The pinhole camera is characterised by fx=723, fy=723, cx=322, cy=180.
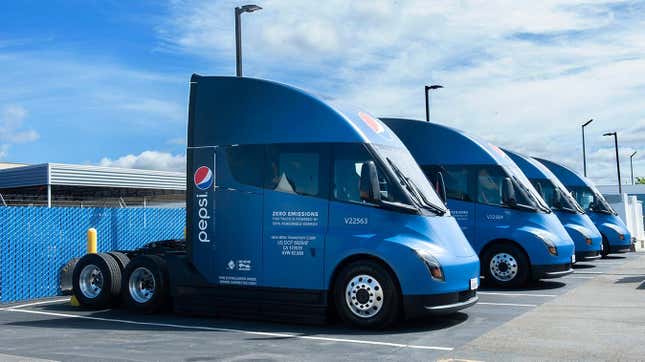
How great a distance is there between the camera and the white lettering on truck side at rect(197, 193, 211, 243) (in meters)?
10.2

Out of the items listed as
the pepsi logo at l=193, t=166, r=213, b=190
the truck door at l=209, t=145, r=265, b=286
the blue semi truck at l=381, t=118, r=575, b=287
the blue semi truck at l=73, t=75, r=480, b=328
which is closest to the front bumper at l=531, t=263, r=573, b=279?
the blue semi truck at l=381, t=118, r=575, b=287

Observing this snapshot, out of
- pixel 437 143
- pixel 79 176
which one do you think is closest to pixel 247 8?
pixel 437 143

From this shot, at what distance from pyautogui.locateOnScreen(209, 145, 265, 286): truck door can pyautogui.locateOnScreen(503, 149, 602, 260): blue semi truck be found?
9881mm

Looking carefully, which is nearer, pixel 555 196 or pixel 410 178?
pixel 410 178

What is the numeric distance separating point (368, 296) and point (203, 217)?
2.73m

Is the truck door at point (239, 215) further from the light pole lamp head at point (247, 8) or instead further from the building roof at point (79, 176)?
the building roof at point (79, 176)

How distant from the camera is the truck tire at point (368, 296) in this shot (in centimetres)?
894

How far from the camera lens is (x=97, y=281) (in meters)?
11.5

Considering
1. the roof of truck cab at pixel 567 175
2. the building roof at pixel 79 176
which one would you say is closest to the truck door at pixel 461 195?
the roof of truck cab at pixel 567 175

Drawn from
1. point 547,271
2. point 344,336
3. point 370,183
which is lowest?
point 344,336

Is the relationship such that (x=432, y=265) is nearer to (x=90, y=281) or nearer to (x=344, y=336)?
(x=344, y=336)

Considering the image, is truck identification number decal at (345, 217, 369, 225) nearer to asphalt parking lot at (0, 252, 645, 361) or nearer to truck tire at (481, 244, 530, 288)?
asphalt parking lot at (0, 252, 645, 361)

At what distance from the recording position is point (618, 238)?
2178cm

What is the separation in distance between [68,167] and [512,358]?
31.1 meters
